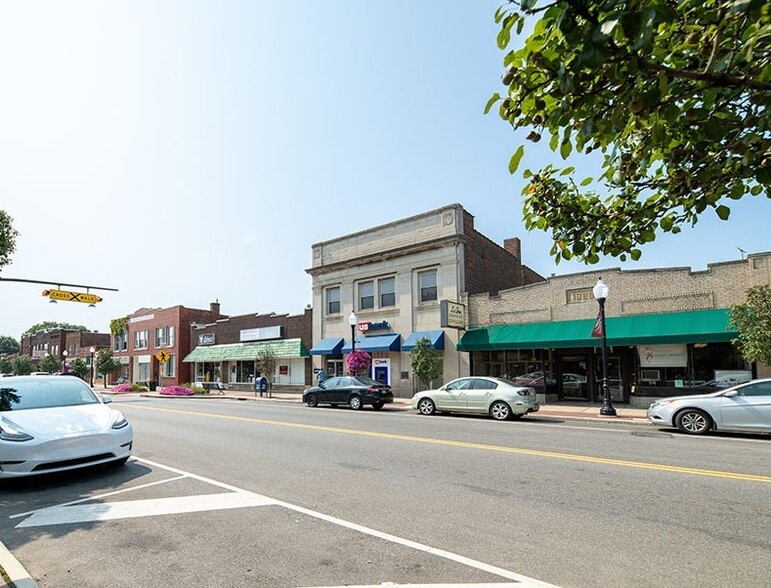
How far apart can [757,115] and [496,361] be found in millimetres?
21126

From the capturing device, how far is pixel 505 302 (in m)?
23.7

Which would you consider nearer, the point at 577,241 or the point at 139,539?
the point at 577,241

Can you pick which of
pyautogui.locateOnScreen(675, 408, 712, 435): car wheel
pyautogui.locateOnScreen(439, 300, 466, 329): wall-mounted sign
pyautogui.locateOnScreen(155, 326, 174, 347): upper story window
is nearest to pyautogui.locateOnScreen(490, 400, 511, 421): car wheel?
pyautogui.locateOnScreen(675, 408, 712, 435): car wheel

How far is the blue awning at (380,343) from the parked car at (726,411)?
48.6 feet

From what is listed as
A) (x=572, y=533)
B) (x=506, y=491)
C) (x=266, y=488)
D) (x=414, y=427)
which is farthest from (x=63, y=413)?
(x=414, y=427)

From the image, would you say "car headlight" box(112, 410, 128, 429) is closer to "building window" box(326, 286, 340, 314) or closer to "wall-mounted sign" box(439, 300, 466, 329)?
"wall-mounted sign" box(439, 300, 466, 329)

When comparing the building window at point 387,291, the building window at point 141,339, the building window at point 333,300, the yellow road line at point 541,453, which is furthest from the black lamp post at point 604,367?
the building window at point 141,339

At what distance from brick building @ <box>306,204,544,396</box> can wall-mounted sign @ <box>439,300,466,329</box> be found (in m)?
0.08

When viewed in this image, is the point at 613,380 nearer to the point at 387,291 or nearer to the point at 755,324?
the point at 755,324

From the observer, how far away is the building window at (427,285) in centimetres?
2623

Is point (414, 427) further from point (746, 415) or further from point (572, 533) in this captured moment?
point (572, 533)

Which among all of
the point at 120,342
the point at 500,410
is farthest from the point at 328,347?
the point at 120,342

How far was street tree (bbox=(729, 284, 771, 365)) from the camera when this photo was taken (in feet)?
48.9

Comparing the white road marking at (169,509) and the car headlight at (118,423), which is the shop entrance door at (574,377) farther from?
the car headlight at (118,423)
